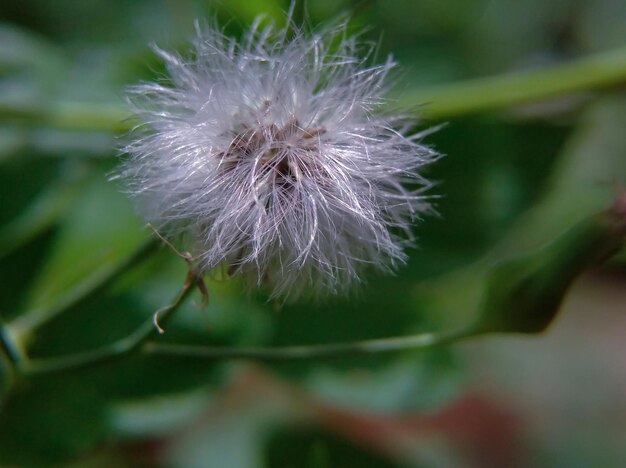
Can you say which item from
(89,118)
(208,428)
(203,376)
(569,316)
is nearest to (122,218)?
(89,118)

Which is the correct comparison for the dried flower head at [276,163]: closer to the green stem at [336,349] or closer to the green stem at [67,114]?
the green stem at [336,349]

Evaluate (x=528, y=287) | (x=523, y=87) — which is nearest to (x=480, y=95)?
(x=523, y=87)

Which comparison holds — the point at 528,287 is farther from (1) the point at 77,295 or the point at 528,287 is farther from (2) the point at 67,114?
(2) the point at 67,114

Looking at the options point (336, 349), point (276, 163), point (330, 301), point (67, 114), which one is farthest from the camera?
point (67, 114)

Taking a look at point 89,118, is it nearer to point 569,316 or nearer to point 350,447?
point 350,447

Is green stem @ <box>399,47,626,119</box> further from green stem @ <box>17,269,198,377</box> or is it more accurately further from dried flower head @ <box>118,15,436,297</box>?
green stem @ <box>17,269,198,377</box>

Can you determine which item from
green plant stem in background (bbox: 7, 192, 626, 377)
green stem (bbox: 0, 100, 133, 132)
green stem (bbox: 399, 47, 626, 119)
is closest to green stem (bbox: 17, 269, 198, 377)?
green plant stem in background (bbox: 7, 192, 626, 377)
